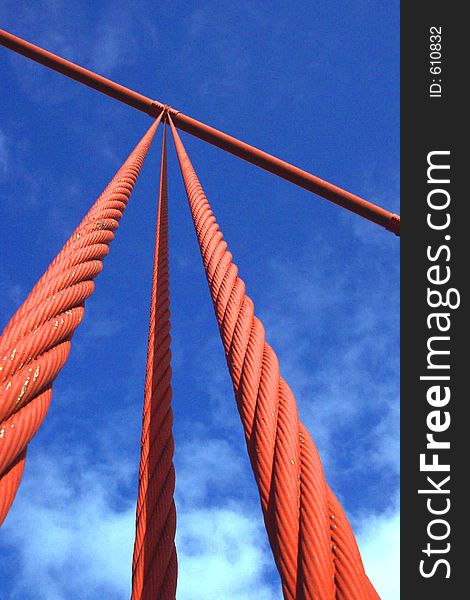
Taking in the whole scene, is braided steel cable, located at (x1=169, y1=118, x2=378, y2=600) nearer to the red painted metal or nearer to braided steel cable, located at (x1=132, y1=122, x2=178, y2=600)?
braided steel cable, located at (x1=132, y1=122, x2=178, y2=600)

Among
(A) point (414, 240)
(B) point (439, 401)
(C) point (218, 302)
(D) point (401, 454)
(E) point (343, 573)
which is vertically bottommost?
(E) point (343, 573)

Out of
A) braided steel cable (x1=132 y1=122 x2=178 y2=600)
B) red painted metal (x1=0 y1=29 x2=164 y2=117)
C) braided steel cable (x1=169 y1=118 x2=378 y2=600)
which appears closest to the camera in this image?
braided steel cable (x1=169 y1=118 x2=378 y2=600)

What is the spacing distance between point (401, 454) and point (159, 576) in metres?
1.65

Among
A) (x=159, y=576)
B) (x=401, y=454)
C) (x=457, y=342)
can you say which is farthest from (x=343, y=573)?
(x=457, y=342)

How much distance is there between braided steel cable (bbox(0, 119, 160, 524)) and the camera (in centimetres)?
56

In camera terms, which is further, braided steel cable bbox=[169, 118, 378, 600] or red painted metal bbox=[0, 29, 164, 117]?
red painted metal bbox=[0, 29, 164, 117]

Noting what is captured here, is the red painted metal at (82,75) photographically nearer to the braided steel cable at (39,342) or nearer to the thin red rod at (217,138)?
the thin red rod at (217,138)

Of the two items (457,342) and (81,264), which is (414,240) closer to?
(457,342)

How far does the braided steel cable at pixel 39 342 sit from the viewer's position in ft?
1.85

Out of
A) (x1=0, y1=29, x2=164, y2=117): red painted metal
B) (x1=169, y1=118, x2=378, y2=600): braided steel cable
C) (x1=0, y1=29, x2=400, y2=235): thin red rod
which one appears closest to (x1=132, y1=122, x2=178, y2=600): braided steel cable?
(x1=169, y1=118, x2=378, y2=600): braided steel cable

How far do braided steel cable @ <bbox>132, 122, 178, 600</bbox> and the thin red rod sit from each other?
85cm

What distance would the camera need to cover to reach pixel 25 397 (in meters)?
0.60

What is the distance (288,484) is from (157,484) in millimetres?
441

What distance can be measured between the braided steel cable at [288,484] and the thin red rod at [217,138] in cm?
112
